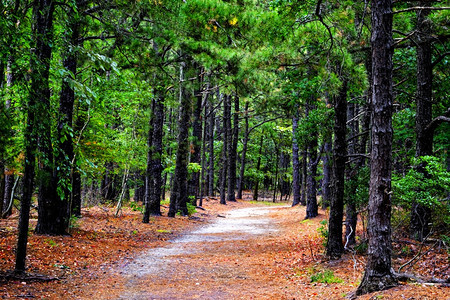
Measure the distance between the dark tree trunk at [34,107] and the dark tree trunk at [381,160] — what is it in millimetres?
4872

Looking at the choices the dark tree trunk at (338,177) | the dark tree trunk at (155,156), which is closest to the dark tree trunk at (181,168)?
the dark tree trunk at (155,156)

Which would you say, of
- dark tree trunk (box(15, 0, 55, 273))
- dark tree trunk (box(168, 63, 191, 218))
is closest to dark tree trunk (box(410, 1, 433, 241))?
dark tree trunk (box(15, 0, 55, 273))

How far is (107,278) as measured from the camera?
7086mm

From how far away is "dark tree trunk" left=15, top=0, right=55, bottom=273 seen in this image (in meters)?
5.11

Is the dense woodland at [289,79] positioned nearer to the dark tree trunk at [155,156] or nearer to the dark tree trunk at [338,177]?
the dark tree trunk at [338,177]

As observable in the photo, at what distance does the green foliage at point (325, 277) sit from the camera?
6.85m

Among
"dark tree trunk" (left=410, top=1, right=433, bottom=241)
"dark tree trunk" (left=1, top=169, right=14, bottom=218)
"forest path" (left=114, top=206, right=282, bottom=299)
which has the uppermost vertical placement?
"dark tree trunk" (left=410, top=1, right=433, bottom=241)

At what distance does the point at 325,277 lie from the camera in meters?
7.08

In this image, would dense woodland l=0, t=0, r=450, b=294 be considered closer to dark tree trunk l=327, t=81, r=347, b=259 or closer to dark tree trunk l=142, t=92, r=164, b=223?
dark tree trunk l=327, t=81, r=347, b=259

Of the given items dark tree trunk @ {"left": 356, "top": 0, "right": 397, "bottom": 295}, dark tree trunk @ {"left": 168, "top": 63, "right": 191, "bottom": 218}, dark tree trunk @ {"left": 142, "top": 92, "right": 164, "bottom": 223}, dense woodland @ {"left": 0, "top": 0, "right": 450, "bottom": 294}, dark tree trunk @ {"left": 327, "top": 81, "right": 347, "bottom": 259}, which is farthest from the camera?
dark tree trunk @ {"left": 168, "top": 63, "right": 191, "bottom": 218}

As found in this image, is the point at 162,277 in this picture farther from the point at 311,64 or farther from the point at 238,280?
the point at 311,64

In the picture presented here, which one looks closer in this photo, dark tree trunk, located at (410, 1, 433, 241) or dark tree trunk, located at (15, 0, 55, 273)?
dark tree trunk, located at (15, 0, 55, 273)

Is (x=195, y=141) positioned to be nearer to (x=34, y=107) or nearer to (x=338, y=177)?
(x=338, y=177)

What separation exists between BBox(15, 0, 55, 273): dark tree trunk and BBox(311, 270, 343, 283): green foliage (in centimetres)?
552
